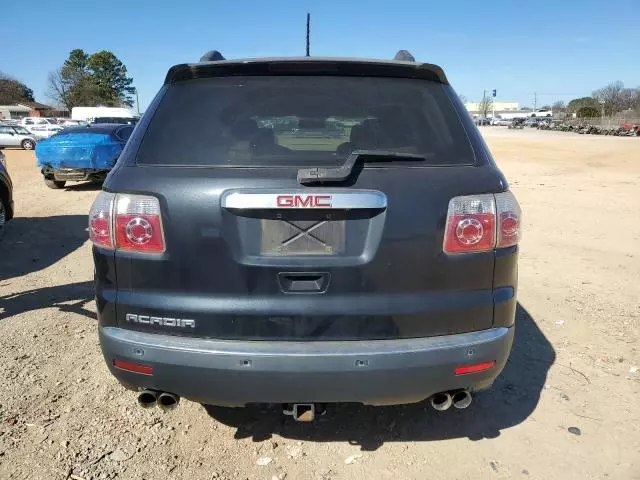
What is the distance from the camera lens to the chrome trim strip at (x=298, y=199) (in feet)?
7.19

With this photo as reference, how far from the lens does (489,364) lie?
241 cm

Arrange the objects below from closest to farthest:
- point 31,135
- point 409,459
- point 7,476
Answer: point 7,476 < point 409,459 < point 31,135

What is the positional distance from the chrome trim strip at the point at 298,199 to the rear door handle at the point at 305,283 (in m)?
0.29

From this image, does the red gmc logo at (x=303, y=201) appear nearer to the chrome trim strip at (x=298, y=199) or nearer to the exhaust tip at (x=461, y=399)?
the chrome trim strip at (x=298, y=199)

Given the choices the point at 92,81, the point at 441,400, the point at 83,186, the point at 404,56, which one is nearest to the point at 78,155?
the point at 83,186

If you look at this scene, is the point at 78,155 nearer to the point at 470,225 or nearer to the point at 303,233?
the point at 303,233

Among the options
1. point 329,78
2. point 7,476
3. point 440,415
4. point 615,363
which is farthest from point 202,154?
point 615,363

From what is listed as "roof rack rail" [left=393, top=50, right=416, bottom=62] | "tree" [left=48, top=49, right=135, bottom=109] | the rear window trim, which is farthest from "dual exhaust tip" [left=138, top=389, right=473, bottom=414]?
"tree" [left=48, top=49, right=135, bottom=109]

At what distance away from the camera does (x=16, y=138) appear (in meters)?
31.6

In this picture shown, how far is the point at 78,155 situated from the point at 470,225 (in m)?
12.2

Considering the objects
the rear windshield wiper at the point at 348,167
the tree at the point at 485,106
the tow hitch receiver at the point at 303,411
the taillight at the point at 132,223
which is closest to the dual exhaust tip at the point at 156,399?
the tow hitch receiver at the point at 303,411

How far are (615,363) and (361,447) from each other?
6.89 ft

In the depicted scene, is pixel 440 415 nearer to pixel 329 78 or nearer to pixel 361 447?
pixel 361 447

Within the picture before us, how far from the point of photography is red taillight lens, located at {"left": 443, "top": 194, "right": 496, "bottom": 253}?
2.30 meters
